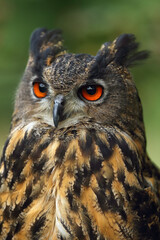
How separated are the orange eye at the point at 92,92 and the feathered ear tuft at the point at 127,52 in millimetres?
189

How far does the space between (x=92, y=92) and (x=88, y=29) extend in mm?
3124

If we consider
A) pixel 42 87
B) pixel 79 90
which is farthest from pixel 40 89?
pixel 79 90

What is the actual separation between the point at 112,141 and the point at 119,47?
46cm

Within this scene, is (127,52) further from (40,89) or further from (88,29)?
(88,29)

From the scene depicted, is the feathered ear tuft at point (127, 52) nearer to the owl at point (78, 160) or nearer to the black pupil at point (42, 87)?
the owl at point (78, 160)

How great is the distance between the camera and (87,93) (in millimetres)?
1989

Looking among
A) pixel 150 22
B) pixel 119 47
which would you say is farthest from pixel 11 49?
pixel 119 47

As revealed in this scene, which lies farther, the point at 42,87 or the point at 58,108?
the point at 42,87

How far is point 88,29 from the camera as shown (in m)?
4.99

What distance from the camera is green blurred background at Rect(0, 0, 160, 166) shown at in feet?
15.9

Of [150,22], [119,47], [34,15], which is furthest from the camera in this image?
[34,15]

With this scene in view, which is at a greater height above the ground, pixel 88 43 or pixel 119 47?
pixel 88 43

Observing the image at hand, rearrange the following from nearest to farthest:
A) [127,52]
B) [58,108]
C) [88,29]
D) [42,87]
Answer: [58,108] < [42,87] < [127,52] < [88,29]

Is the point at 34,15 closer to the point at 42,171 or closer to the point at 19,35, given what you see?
the point at 19,35
